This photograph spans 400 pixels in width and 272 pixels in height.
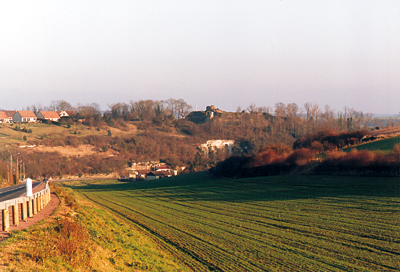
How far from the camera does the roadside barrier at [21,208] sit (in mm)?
11102

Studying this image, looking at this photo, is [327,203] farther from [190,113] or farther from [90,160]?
[190,113]

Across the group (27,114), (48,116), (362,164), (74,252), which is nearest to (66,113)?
(48,116)

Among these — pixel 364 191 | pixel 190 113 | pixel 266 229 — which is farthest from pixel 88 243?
pixel 190 113

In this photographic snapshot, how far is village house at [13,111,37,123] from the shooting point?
136 m

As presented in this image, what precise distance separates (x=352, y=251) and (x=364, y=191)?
39.7 ft

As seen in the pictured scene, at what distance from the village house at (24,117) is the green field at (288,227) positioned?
12486 centimetres

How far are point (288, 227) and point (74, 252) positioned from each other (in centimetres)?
1172

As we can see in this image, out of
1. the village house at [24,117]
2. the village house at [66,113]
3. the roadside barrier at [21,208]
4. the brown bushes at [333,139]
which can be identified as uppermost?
the village house at [66,113]

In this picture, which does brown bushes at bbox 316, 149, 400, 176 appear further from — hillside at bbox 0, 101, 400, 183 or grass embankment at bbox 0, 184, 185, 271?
grass embankment at bbox 0, 184, 185, 271

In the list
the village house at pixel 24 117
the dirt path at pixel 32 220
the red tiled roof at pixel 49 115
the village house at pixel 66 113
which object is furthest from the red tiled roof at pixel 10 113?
the dirt path at pixel 32 220

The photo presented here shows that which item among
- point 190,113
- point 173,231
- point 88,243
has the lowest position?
point 173,231

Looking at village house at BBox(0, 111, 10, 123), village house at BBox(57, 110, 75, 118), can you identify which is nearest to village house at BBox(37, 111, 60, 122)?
village house at BBox(57, 110, 75, 118)

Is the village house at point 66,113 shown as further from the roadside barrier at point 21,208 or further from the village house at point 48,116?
the roadside barrier at point 21,208

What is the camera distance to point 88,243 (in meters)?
11.2
